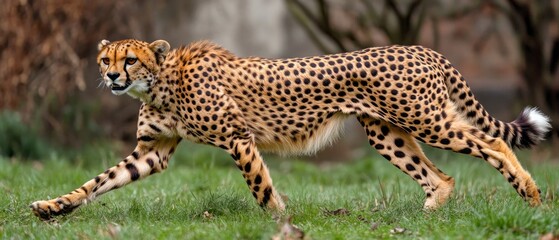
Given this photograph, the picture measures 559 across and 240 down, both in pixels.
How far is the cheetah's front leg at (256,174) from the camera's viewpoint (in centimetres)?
579

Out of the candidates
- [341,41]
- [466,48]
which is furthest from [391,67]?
[466,48]

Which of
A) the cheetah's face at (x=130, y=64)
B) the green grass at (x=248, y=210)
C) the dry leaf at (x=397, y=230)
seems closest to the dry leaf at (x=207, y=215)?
the green grass at (x=248, y=210)

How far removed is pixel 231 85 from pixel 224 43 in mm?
6925

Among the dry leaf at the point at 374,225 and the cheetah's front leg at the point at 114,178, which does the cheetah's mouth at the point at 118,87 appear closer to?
the cheetah's front leg at the point at 114,178

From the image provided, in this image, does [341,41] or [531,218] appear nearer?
[531,218]

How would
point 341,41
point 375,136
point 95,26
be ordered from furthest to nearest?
point 95,26
point 341,41
point 375,136

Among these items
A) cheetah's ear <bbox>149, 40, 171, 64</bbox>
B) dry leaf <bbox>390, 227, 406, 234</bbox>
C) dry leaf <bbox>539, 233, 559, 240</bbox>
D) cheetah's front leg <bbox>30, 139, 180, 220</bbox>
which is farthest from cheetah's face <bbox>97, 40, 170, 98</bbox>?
dry leaf <bbox>539, 233, 559, 240</bbox>

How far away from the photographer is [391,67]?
5.98 metres

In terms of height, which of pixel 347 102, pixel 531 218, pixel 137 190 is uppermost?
pixel 347 102

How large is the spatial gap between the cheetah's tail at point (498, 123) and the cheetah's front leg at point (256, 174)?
4.85ft

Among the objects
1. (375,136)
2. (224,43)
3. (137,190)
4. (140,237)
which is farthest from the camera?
(224,43)

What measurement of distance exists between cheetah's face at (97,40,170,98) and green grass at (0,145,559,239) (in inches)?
31.9

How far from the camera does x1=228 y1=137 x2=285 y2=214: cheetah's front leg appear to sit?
5785 millimetres

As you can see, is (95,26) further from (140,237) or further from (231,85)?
(140,237)
